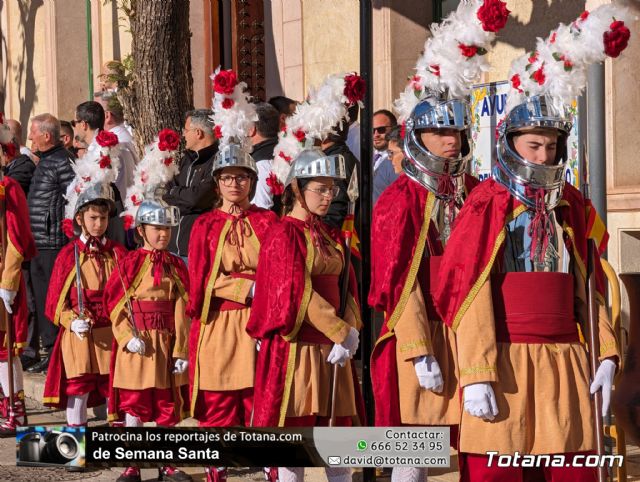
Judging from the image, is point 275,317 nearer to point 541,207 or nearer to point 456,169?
point 456,169

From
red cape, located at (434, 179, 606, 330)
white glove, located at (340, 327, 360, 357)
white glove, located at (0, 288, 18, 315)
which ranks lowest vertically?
white glove, located at (340, 327, 360, 357)

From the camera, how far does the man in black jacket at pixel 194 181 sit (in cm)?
827

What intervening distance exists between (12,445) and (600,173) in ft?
14.1

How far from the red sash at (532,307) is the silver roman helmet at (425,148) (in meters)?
0.81

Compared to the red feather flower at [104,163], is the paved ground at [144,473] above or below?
below

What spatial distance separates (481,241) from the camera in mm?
5148

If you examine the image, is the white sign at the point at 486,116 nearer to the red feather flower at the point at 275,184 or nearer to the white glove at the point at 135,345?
the red feather flower at the point at 275,184

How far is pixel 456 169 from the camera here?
19.4 ft

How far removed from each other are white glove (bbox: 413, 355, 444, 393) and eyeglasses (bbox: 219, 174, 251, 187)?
1.96 m

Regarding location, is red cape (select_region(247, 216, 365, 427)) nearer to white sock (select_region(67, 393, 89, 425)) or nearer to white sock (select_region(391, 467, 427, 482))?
white sock (select_region(391, 467, 427, 482))

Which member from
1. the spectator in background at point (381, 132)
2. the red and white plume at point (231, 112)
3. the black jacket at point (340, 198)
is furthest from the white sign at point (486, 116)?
the red and white plume at point (231, 112)

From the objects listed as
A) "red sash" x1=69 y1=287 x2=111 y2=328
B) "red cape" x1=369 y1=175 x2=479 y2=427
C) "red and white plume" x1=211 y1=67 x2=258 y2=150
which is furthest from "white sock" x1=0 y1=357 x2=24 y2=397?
"red cape" x1=369 y1=175 x2=479 y2=427

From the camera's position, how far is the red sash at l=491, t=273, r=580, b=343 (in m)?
5.14

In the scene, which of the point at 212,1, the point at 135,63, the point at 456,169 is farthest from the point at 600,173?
the point at 212,1
